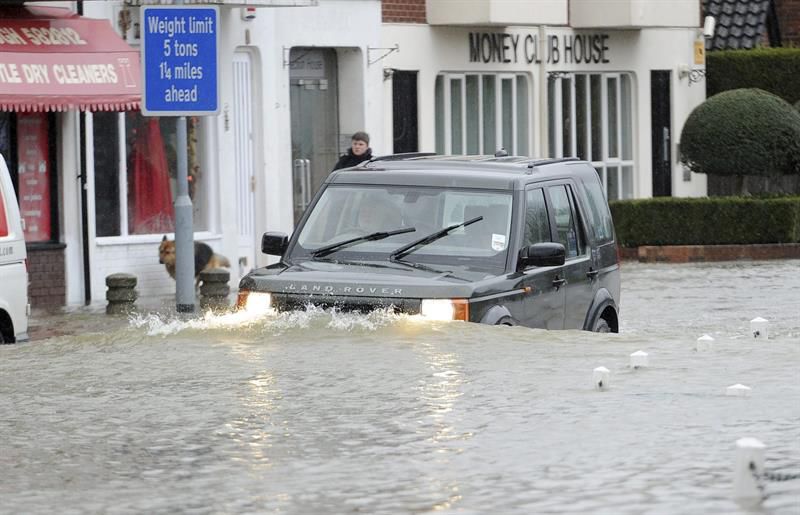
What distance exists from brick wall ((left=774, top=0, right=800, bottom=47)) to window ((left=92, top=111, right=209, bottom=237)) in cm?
1968

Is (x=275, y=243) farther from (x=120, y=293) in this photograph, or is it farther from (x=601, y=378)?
(x=120, y=293)

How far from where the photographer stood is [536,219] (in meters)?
12.7

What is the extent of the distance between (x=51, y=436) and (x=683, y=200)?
62.8 feet

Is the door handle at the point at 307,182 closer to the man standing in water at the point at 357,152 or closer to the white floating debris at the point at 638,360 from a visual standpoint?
the man standing in water at the point at 357,152

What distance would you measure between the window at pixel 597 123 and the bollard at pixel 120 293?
12.3 meters

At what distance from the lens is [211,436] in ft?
29.0

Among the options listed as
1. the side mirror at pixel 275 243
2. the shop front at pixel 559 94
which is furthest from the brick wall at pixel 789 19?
the side mirror at pixel 275 243

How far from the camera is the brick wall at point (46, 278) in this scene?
20.8 meters

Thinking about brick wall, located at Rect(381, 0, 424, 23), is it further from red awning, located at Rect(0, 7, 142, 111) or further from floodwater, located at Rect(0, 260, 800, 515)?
floodwater, located at Rect(0, 260, 800, 515)

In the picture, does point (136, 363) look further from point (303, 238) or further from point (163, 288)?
point (163, 288)

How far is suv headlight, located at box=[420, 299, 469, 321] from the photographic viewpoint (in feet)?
36.9

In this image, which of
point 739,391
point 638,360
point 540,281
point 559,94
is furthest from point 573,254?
point 559,94

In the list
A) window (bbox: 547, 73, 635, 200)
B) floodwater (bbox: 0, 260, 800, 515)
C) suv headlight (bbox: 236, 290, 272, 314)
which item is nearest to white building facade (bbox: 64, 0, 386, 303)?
window (bbox: 547, 73, 635, 200)

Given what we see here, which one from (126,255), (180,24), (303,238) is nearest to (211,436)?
(303,238)
